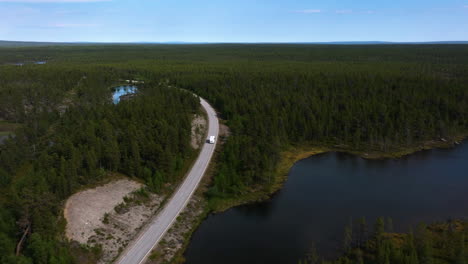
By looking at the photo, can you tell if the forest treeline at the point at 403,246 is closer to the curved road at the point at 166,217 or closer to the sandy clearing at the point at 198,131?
the curved road at the point at 166,217

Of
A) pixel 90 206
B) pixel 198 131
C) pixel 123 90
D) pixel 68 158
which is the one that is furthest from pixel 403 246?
pixel 123 90

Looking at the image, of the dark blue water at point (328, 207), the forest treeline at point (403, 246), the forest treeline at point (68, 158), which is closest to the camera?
the forest treeline at point (403, 246)

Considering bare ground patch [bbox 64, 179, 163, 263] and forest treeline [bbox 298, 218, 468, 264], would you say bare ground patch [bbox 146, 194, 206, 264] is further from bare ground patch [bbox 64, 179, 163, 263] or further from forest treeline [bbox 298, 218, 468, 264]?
forest treeline [bbox 298, 218, 468, 264]

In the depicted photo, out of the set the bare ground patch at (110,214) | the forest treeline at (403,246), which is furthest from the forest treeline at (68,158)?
the forest treeline at (403,246)

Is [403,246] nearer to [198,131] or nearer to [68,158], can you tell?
[68,158]

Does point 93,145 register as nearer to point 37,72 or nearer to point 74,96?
point 74,96
